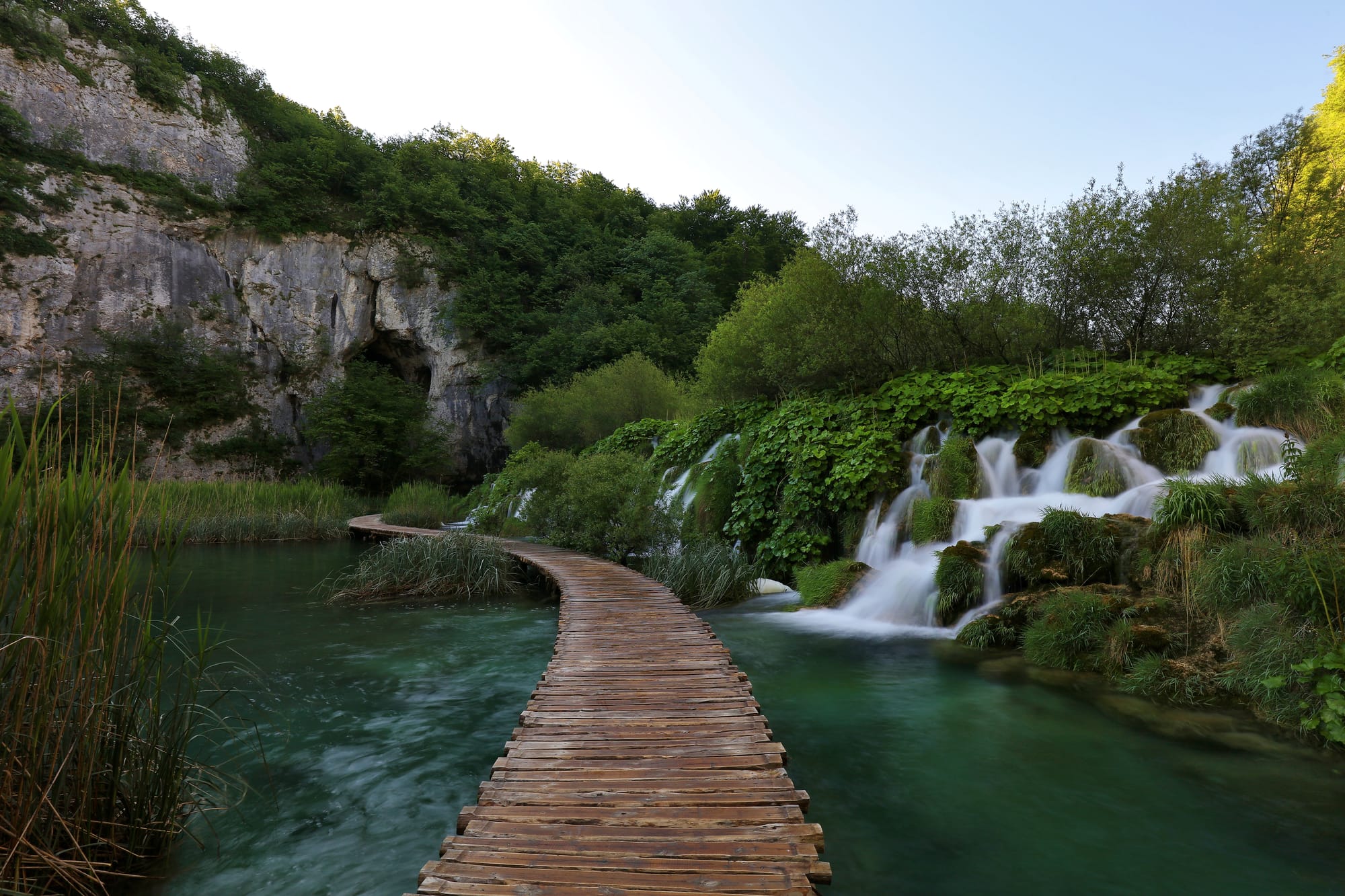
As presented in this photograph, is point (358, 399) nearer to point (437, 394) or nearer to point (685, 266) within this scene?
point (437, 394)

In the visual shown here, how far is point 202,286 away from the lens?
2970 centimetres

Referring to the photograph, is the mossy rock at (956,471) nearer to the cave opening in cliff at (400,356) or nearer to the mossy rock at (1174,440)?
the mossy rock at (1174,440)

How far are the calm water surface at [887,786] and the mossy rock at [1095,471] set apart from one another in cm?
396

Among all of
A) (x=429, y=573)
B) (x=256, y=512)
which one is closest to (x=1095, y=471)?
(x=429, y=573)

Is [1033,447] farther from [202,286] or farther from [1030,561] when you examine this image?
[202,286]

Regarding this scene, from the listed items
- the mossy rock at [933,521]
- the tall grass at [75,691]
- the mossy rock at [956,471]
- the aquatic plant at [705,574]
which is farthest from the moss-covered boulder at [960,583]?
the tall grass at [75,691]

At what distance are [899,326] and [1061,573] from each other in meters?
8.41

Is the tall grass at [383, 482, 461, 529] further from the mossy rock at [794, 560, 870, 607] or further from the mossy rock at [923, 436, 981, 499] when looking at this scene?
the mossy rock at [923, 436, 981, 499]

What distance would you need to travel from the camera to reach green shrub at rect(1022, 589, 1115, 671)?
6.31 meters

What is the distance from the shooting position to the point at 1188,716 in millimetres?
5062

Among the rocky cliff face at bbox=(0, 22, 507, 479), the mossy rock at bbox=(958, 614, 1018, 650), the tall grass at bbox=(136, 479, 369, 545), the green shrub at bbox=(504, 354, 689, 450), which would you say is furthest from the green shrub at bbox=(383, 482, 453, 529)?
the mossy rock at bbox=(958, 614, 1018, 650)

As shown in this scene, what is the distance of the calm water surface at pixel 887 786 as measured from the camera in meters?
3.25

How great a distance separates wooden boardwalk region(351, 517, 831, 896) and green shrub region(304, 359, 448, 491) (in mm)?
27264

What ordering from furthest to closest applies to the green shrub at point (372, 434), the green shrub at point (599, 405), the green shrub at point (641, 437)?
the green shrub at point (372, 434)
the green shrub at point (599, 405)
the green shrub at point (641, 437)
